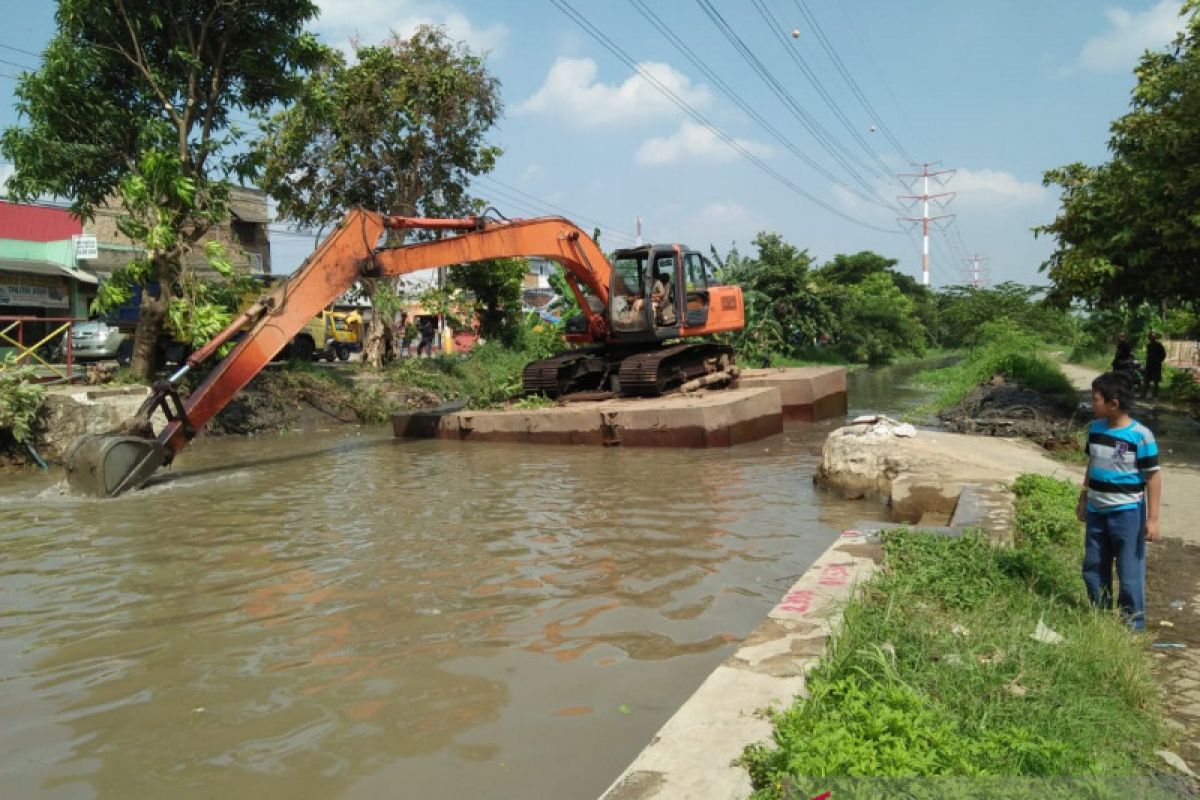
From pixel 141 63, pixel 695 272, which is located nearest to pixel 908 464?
pixel 695 272

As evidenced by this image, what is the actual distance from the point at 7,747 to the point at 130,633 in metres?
1.42

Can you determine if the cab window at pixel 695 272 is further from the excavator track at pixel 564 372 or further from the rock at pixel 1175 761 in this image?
the rock at pixel 1175 761

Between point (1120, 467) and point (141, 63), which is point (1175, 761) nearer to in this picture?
point (1120, 467)

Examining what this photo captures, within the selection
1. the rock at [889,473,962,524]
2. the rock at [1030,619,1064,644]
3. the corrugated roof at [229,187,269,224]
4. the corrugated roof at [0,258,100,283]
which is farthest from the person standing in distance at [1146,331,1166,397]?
the corrugated roof at [229,187,269,224]

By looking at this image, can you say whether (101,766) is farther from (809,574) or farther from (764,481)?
(764,481)

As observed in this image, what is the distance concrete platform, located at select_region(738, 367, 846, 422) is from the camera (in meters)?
16.4

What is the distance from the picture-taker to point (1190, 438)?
12867mm

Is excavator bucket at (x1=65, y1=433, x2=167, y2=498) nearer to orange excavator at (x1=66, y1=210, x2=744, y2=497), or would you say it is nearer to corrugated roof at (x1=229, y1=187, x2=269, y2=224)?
orange excavator at (x1=66, y1=210, x2=744, y2=497)

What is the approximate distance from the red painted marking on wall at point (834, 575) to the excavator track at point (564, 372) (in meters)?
10.2

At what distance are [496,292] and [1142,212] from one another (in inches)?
751

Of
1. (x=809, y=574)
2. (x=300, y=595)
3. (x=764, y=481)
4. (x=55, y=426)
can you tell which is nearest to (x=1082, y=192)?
(x=764, y=481)

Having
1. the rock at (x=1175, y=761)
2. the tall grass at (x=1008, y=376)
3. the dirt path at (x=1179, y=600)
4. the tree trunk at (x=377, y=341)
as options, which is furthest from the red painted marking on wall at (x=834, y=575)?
the tree trunk at (x=377, y=341)

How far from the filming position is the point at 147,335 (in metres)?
15.6

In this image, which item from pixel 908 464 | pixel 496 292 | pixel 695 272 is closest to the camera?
pixel 908 464
